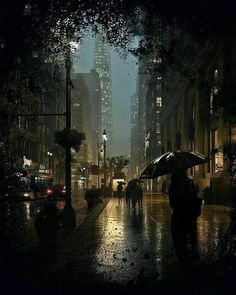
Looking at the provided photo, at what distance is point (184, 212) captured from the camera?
11.0m

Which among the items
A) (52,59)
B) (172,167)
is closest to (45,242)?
(172,167)

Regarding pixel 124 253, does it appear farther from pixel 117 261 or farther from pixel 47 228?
pixel 47 228

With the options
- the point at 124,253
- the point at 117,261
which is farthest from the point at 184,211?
the point at 124,253

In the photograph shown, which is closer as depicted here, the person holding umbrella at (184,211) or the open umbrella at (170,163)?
the person holding umbrella at (184,211)

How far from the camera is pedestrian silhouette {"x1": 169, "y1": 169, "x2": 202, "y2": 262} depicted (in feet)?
35.7

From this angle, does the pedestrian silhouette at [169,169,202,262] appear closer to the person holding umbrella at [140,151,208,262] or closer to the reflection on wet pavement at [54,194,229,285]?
the person holding umbrella at [140,151,208,262]

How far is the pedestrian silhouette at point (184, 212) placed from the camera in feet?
35.7

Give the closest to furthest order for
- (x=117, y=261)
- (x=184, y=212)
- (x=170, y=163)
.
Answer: (x=184, y=212) < (x=117, y=261) < (x=170, y=163)

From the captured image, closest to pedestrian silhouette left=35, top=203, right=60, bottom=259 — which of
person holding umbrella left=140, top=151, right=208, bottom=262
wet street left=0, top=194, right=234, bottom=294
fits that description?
wet street left=0, top=194, right=234, bottom=294

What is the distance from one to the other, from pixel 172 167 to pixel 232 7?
4.57 m

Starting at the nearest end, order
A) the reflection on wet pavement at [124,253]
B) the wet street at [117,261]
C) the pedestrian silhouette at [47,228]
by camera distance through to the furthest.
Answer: the wet street at [117,261] → the reflection on wet pavement at [124,253] → the pedestrian silhouette at [47,228]

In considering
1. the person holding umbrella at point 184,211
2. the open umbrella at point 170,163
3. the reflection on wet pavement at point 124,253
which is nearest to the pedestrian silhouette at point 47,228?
the reflection on wet pavement at point 124,253

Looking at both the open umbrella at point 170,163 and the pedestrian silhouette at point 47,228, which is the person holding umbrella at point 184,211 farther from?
the pedestrian silhouette at point 47,228

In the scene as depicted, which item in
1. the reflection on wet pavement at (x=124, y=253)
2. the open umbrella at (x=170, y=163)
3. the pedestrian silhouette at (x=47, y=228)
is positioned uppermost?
the open umbrella at (x=170, y=163)
